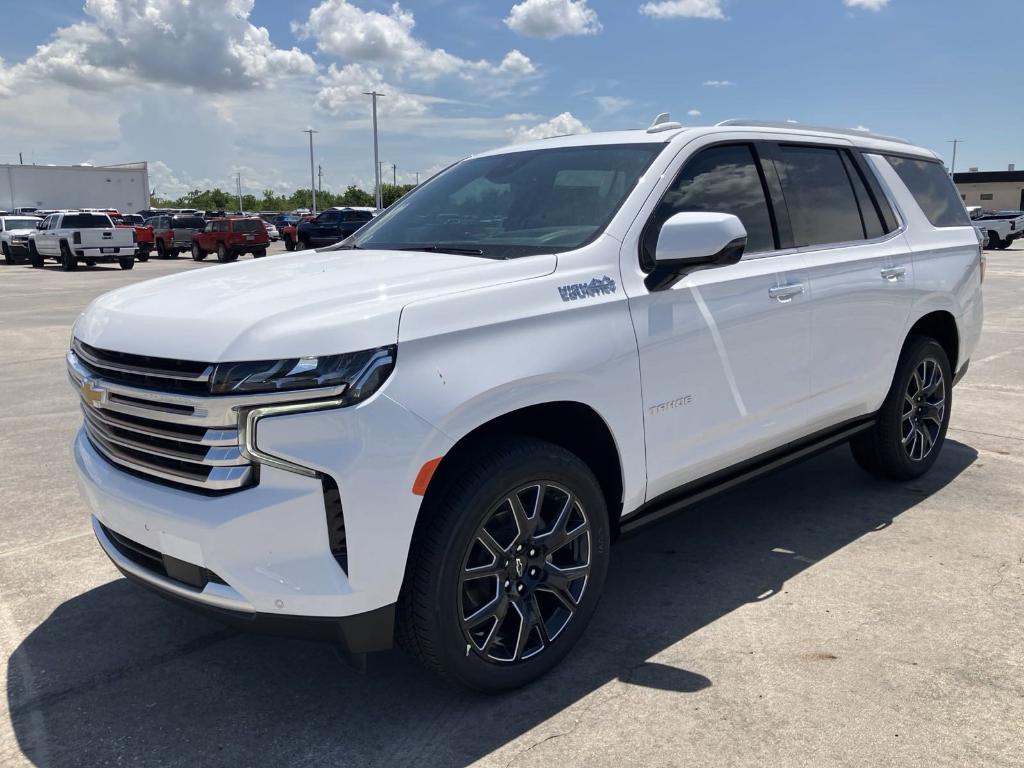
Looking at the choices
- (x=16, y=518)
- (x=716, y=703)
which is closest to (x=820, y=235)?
(x=716, y=703)

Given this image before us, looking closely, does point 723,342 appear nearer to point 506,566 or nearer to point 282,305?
point 506,566

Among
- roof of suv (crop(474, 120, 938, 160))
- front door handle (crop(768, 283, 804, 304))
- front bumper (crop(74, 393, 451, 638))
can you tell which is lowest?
front bumper (crop(74, 393, 451, 638))

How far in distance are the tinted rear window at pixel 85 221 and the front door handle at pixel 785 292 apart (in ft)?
93.8

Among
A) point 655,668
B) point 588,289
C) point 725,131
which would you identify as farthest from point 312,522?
point 725,131

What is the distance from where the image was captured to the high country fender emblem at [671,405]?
3307 mm

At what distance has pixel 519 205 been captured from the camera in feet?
12.5

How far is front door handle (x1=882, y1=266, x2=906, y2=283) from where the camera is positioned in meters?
4.57

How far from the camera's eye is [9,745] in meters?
2.80

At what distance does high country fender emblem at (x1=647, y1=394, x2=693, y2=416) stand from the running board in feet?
1.25

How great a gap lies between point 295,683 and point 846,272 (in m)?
3.06

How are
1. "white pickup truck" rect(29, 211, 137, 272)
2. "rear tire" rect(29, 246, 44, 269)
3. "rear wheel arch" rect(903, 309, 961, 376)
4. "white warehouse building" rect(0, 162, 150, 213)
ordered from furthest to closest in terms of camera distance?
"white warehouse building" rect(0, 162, 150, 213) < "rear tire" rect(29, 246, 44, 269) < "white pickup truck" rect(29, 211, 137, 272) < "rear wheel arch" rect(903, 309, 961, 376)

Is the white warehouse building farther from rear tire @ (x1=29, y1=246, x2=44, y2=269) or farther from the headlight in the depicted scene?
the headlight

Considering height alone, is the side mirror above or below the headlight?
above

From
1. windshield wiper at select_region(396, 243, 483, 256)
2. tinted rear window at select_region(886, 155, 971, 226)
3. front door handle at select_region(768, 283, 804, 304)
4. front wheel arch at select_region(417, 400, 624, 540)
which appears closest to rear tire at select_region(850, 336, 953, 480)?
tinted rear window at select_region(886, 155, 971, 226)
